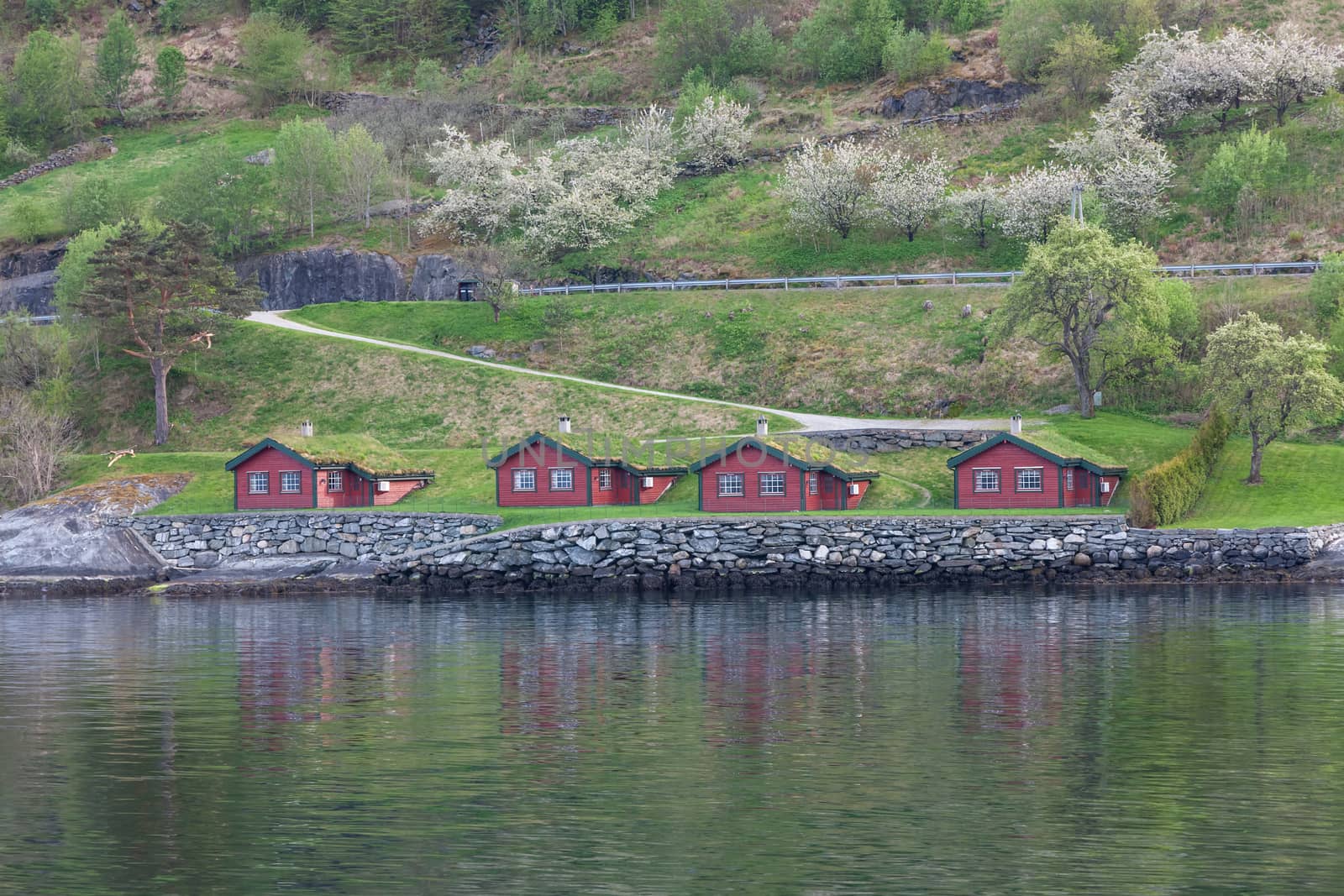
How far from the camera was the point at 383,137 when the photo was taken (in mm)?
123938

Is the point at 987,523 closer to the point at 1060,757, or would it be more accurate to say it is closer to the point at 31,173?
the point at 1060,757

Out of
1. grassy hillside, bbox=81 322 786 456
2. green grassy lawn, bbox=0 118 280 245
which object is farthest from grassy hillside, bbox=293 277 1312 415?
green grassy lawn, bbox=0 118 280 245

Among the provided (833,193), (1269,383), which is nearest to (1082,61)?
(833,193)

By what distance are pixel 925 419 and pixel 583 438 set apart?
18.4 metres

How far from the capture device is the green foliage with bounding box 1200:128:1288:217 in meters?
91.4

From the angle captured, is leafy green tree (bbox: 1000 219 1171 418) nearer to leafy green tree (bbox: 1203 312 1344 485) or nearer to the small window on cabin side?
leafy green tree (bbox: 1203 312 1344 485)

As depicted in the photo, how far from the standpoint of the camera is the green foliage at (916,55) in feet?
393

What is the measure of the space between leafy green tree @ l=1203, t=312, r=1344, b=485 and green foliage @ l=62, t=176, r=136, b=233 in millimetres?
76071

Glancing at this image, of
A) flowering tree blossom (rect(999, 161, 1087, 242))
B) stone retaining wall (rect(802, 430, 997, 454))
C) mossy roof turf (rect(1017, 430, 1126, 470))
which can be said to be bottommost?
mossy roof turf (rect(1017, 430, 1126, 470))

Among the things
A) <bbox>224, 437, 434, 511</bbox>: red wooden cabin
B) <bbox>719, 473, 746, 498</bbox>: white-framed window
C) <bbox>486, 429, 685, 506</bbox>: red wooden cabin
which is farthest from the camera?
<bbox>224, 437, 434, 511</bbox>: red wooden cabin

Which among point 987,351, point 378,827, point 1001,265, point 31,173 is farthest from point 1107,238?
point 31,173

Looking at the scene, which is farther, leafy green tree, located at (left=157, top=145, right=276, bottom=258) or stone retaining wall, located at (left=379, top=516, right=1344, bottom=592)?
leafy green tree, located at (left=157, top=145, right=276, bottom=258)

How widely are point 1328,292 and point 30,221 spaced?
8931 cm

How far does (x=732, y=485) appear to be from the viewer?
6262 cm
